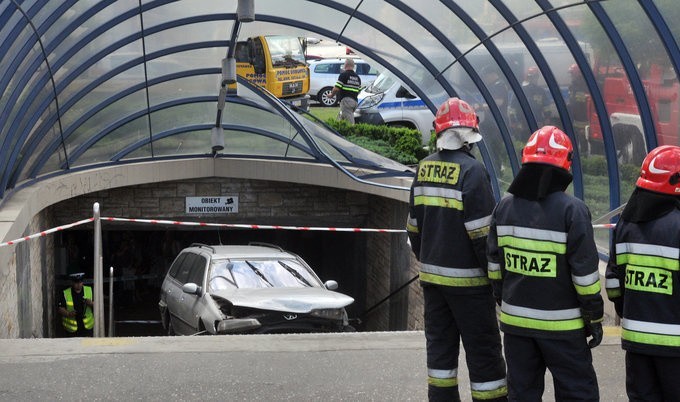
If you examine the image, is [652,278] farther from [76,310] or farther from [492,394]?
[76,310]

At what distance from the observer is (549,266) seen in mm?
4867

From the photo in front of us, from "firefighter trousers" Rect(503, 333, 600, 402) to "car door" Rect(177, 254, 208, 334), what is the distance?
5.56m

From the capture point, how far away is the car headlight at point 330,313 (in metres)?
9.48

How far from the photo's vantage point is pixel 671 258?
4.81m

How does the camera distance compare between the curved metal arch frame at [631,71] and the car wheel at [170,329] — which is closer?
the curved metal arch frame at [631,71]

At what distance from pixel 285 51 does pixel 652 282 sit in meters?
22.3

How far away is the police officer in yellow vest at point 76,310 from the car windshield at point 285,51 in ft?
39.7

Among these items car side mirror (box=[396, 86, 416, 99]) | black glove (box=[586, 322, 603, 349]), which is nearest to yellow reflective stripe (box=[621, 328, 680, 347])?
black glove (box=[586, 322, 603, 349])

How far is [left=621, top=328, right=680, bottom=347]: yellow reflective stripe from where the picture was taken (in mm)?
4758

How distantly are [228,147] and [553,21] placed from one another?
8.52m

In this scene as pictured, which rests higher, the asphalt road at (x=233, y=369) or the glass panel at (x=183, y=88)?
the glass panel at (x=183, y=88)

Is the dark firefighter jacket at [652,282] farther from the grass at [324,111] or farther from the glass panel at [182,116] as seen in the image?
the grass at [324,111]

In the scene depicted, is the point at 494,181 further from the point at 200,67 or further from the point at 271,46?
the point at 271,46

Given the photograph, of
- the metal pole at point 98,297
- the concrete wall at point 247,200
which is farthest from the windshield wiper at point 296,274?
the concrete wall at point 247,200
